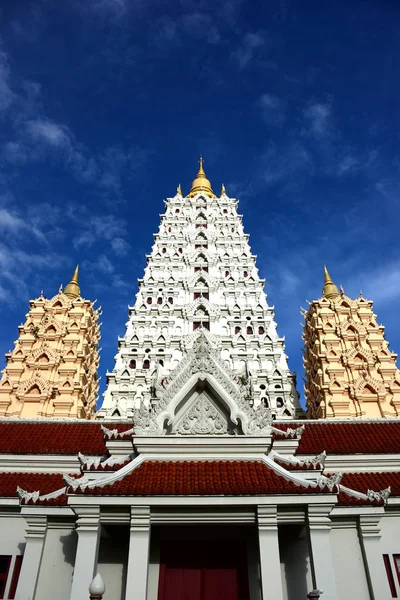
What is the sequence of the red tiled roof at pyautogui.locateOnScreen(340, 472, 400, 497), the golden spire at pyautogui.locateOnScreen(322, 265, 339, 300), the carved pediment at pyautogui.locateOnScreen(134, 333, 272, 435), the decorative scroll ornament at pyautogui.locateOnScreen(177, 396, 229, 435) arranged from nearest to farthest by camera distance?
the carved pediment at pyautogui.locateOnScreen(134, 333, 272, 435) → the decorative scroll ornament at pyautogui.locateOnScreen(177, 396, 229, 435) → the red tiled roof at pyautogui.locateOnScreen(340, 472, 400, 497) → the golden spire at pyautogui.locateOnScreen(322, 265, 339, 300)

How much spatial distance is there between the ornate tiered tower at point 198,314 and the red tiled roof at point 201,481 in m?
13.5

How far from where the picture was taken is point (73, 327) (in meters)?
34.4

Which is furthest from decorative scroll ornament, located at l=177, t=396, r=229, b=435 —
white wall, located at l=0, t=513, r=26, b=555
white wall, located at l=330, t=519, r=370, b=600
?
white wall, located at l=0, t=513, r=26, b=555

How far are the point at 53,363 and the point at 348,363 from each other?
1889cm

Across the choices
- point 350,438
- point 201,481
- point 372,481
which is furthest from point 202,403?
point 350,438

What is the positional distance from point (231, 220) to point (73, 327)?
17.1m

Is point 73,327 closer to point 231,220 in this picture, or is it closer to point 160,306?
point 160,306

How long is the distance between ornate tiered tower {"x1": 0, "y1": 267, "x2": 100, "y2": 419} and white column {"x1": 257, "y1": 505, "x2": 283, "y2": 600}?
21370mm

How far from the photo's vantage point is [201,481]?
36.8ft

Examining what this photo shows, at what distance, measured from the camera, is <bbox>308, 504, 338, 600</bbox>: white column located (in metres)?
9.97

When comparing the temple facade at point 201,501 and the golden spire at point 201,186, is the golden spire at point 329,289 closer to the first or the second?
the golden spire at point 201,186

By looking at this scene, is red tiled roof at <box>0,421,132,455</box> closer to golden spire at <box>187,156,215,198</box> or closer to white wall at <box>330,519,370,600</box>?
white wall at <box>330,519,370,600</box>

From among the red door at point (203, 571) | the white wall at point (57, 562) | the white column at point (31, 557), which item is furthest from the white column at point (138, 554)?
the white column at point (31, 557)

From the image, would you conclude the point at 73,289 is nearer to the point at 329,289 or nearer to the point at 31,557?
the point at 329,289
